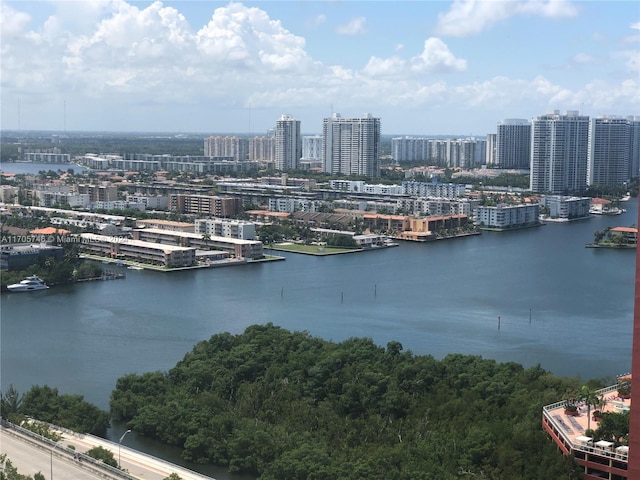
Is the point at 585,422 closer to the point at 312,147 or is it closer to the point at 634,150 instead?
the point at 634,150

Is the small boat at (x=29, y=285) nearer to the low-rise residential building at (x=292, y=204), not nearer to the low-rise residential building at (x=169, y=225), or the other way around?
the low-rise residential building at (x=169, y=225)

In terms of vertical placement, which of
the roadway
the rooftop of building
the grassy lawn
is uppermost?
the rooftop of building

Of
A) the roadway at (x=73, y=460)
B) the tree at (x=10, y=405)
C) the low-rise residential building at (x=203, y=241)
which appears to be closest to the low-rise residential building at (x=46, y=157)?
the low-rise residential building at (x=203, y=241)

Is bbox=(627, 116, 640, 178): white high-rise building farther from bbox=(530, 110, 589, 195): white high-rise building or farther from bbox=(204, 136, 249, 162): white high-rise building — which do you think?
bbox=(204, 136, 249, 162): white high-rise building

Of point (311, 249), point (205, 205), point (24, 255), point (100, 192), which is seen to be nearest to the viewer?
point (24, 255)

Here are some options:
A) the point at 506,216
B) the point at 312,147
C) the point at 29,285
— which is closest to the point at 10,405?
the point at 29,285

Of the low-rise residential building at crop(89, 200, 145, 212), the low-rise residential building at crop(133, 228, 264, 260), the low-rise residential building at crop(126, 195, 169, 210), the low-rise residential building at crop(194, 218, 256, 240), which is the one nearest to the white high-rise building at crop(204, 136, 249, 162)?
the low-rise residential building at crop(126, 195, 169, 210)

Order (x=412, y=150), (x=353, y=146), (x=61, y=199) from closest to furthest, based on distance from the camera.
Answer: (x=61, y=199), (x=353, y=146), (x=412, y=150)
